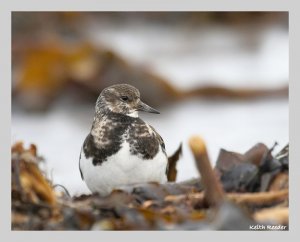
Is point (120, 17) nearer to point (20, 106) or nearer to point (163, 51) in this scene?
point (163, 51)

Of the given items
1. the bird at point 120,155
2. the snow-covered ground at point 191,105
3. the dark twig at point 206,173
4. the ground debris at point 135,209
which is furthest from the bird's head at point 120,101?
the dark twig at point 206,173

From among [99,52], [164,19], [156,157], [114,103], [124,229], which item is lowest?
[124,229]

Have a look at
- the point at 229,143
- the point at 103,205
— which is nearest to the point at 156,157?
the point at 103,205

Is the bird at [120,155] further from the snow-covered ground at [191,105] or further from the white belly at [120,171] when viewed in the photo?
the snow-covered ground at [191,105]

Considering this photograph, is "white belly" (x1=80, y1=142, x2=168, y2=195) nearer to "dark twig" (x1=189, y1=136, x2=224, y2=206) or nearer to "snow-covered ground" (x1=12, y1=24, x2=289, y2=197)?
Answer: "dark twig" (x1=189, y1=136, x2=224, y2=206)

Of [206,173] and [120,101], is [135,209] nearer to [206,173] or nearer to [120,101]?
[206,173]

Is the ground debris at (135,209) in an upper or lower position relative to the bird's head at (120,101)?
lower

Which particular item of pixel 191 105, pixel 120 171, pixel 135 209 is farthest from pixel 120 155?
pixel 191 105
